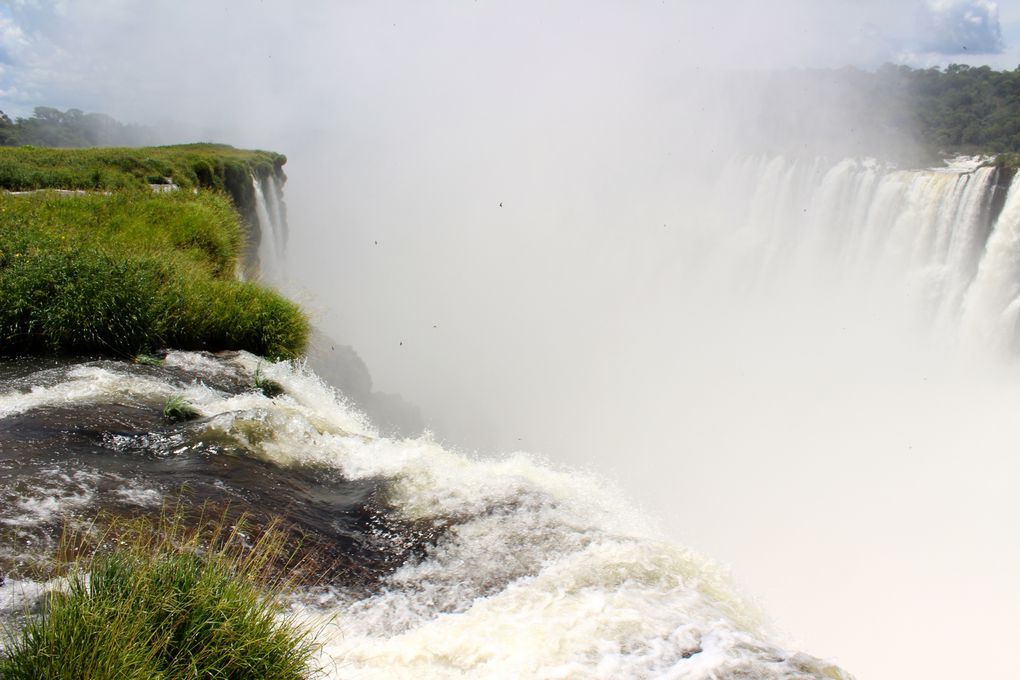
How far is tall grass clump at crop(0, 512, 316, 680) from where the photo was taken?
8.46 ft

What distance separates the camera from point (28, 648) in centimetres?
266

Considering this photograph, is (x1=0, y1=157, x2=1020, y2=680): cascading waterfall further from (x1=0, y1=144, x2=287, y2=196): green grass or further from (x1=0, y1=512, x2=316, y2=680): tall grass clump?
(x1=0, y1=144, x2=287, y2=196): green grass

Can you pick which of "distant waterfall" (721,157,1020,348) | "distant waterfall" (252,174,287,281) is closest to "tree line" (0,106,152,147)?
"distant waterfall" (252,174,287,281)

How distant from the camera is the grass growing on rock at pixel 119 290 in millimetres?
7879

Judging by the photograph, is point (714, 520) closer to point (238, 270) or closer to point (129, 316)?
point (238, 270)

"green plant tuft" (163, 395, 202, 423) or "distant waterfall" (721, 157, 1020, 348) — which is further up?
"distant waterfall" (721, 157, 1020, 348)

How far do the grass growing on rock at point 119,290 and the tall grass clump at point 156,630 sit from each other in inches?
224

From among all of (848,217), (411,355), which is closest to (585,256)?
(411,355)

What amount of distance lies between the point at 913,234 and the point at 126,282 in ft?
97.2

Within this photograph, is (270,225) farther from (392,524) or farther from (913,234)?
(913,234)

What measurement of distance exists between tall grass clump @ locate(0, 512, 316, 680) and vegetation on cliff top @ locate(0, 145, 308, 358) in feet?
18.7

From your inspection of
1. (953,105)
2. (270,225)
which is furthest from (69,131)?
(953,105)

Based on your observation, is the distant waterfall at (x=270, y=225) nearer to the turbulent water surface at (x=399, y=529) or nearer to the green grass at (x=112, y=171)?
the green grass at (x=112, y=171)

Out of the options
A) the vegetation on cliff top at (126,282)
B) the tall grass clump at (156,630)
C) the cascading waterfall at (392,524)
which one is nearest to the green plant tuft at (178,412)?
the cascading waterfall at (392,524)
